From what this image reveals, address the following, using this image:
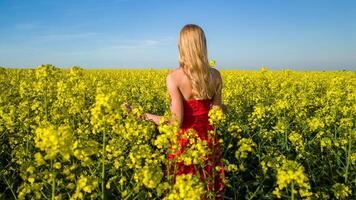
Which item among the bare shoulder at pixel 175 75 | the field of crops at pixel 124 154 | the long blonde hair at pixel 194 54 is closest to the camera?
the field of crops at pixel 124 154

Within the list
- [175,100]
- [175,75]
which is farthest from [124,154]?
[175,75]

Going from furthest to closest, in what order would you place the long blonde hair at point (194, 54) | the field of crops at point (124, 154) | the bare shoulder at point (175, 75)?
the bare shoulder at point (175, 75) < the long blonde hair at point (194, 54) < the field of crops at point (124, 154)

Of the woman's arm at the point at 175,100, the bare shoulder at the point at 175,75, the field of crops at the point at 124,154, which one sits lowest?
the field of crops at the point at 124,154

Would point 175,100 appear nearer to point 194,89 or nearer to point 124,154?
point 194,89

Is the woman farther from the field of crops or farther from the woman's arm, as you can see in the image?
the field of crops

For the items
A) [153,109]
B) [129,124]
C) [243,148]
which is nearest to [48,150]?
[129,124]

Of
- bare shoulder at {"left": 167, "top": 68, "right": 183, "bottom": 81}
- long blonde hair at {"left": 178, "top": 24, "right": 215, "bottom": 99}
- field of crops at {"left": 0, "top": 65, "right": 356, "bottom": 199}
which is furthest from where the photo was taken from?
bare shoulder at {"left": 167, "top": 68, "right": 183, "bottom": 81}

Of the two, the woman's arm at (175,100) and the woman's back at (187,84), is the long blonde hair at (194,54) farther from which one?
the woman's arm at (175,100)

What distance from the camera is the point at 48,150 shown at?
1.95m

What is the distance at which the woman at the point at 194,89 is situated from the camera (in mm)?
3287

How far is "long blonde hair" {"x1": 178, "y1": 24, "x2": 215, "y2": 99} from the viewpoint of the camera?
3275 millimetres

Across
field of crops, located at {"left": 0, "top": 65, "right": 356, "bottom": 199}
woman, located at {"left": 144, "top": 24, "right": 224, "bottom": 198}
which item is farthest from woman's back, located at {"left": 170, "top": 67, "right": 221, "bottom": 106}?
field of crops, located at {"left": 0, "top": 65, "right": 356, "bottom": 199}

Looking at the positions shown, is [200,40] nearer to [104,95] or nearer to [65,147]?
[104,95]

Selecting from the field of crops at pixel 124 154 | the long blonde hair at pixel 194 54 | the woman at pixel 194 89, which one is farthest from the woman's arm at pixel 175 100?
the field of crops at pixel 124 154
